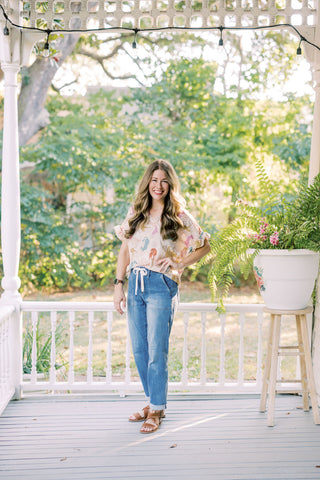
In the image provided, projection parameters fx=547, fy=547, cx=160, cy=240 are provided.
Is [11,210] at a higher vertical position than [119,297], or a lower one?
higher

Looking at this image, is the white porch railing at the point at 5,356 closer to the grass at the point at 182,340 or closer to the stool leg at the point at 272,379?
the grass at the point at 182,340

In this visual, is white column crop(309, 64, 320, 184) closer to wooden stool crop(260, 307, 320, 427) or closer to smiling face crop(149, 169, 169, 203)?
wooden stool crop(260, 307, 320, 427)

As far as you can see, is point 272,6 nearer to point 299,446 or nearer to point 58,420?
point 299,446

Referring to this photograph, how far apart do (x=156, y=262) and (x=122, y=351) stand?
409cm

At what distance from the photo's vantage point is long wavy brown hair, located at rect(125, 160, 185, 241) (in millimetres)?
3148

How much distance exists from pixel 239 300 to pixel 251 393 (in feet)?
17.6

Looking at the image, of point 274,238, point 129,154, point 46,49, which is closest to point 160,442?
point 274,238

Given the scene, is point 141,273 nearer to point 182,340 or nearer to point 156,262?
point 156,262

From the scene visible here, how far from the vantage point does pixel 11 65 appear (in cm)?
359

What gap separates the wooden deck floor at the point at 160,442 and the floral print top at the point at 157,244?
3.01 ft

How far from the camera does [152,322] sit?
312 centimetres

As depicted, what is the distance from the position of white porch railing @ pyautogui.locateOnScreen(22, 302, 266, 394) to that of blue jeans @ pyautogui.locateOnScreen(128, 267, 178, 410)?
56 cm

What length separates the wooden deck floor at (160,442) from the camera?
8.67 ft

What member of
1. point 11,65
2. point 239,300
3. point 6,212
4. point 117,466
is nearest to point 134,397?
point 117,466
